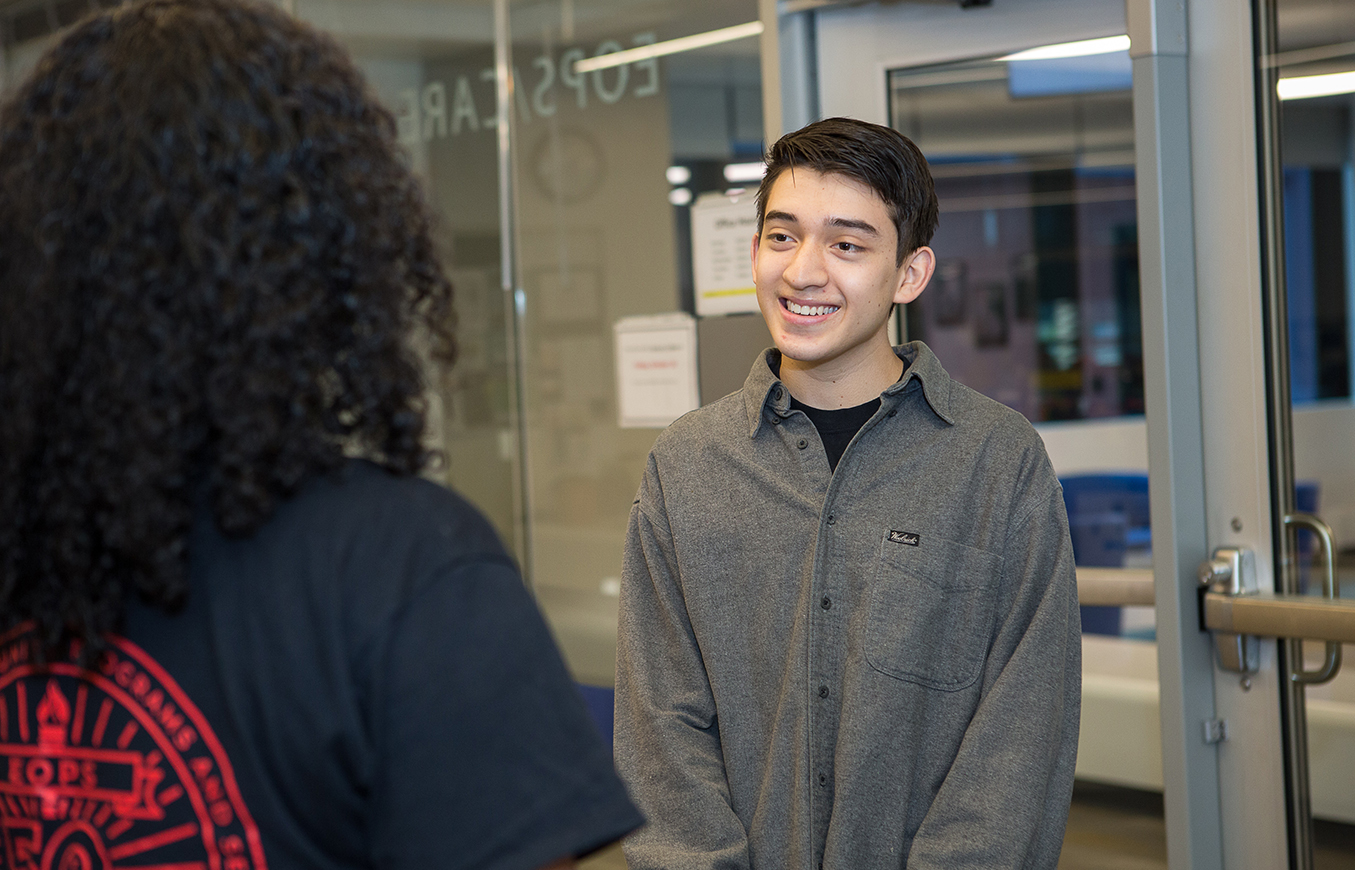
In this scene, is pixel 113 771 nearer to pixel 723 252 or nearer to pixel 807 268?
pixel 807 268

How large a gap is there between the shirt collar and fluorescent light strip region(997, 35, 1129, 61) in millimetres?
1077

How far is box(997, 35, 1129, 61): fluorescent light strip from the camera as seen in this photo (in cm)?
260

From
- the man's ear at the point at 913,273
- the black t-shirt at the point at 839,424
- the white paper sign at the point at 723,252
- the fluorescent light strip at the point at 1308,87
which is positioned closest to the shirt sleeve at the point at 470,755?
the black t-shirt at the point at 839,424

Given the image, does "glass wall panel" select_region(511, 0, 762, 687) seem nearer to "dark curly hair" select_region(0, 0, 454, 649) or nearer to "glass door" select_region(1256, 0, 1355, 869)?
"glass door" select_region(1256, 0, 1355, 869)

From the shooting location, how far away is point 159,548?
84 centimetres

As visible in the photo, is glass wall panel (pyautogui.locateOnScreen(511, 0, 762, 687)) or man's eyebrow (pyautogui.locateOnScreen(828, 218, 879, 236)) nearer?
man's eyebrow (pyautogui.locateOnScreen(828, 218, 879, 236))

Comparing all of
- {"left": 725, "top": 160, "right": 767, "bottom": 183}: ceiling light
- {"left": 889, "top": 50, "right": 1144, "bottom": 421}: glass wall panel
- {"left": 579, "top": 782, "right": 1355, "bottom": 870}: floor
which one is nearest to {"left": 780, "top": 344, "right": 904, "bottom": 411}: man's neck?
{"left": 725, "top": 160, "right": 767, "bottom": 183}: ceiling light

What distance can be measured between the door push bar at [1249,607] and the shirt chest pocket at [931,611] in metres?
0.87

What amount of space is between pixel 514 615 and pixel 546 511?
3.03 m

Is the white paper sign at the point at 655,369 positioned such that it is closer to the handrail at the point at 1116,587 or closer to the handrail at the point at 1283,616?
the handrail at the point at 1116,587

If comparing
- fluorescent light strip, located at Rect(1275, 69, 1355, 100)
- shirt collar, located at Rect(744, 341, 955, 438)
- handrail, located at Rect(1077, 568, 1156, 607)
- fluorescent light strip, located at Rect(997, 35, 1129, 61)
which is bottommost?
handrail, located at Rect(1077, 568, 1156, 607)

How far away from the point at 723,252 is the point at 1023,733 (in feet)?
6.02

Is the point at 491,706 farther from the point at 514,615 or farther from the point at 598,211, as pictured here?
the point at 598,211

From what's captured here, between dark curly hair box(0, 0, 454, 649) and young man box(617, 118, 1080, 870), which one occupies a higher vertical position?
dark curly hair box(0, 0, 454, 649)
